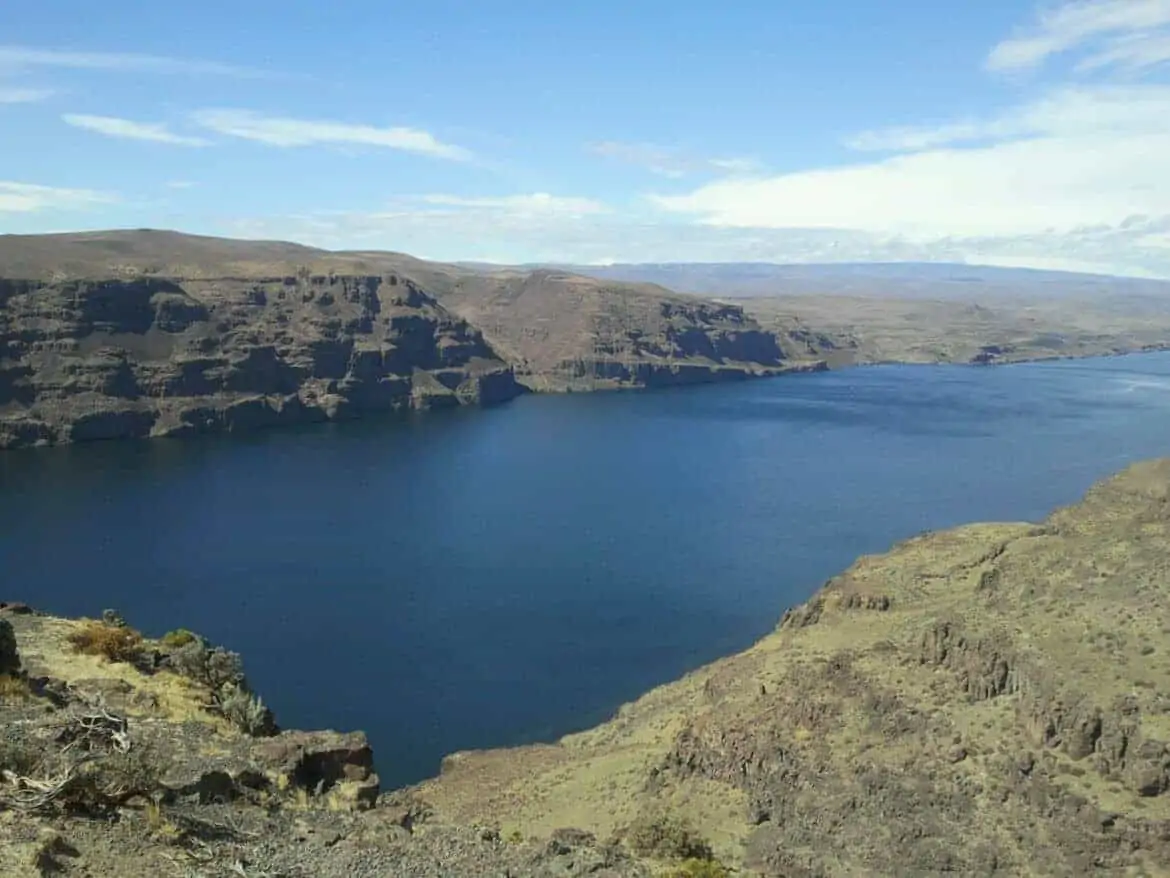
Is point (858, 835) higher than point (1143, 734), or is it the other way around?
point (1143, 734)

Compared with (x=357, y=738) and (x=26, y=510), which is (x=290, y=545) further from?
(x=357, y=738)

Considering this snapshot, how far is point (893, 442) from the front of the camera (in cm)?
16175

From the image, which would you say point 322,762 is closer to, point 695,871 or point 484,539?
point 695,871

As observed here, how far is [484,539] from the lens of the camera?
102938 millimetres

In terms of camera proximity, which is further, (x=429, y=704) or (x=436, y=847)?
(x=429, y=704)

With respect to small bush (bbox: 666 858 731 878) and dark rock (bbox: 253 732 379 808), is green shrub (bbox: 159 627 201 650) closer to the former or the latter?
dark rock (bbox: 253 732 379 808)

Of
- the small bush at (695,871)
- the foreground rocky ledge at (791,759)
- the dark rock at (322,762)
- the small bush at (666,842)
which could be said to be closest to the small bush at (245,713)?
the foreground rocky ledge at (791,759)

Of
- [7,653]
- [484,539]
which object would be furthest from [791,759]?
[484,539]

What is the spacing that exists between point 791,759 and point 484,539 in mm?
Answer: 65446

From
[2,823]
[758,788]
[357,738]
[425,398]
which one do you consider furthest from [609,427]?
[2,823]

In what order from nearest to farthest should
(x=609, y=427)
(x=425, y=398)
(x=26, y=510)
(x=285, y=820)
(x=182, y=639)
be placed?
(x=285, y=820) < (x=182, y=639) < (x=26, y=510) < (x=609, y=427) < (x=425, y=398)

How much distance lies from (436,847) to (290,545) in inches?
3373

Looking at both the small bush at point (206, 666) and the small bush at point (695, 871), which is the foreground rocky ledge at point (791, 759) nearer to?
the small bush at point (695, 871)

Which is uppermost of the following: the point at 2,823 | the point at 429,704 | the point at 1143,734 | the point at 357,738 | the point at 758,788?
the point at 2,823
